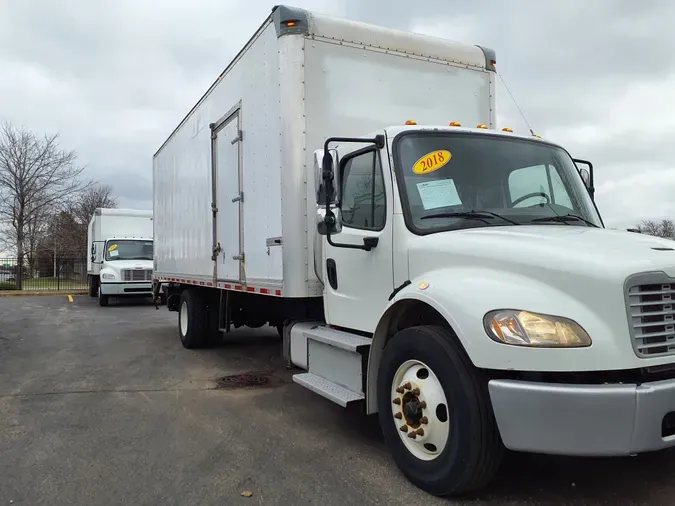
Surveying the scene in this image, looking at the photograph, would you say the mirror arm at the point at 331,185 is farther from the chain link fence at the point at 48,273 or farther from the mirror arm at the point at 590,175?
the chain link fence at the point at 48,273

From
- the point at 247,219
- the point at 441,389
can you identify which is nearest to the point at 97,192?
the point at 247,219

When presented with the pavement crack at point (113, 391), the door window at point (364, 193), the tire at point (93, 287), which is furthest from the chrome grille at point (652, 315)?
the tire at point (93, 287)

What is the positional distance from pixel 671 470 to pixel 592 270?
1.83 metres

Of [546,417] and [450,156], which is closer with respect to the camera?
[546,417]

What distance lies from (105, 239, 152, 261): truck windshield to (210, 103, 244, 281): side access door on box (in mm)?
13044

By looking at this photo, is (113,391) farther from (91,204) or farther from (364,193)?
(91,204)

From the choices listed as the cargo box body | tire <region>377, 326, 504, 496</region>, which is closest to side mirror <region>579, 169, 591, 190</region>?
the cargo box body

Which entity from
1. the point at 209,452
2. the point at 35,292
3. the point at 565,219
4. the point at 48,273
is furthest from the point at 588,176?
the point at 48,273

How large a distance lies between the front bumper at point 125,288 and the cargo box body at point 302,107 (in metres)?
12.7

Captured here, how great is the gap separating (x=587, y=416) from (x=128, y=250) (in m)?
19.0

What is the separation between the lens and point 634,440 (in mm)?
2688

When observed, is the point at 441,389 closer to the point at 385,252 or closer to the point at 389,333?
the point at 389,333

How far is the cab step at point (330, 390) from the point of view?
162 inches

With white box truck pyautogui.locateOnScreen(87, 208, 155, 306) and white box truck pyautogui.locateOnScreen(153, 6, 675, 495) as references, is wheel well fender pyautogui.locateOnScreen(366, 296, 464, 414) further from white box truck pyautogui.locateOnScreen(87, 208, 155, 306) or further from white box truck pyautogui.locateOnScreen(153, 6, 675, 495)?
white box truck pyautogui.locateOnScreen(87, 208, 155, 306)
